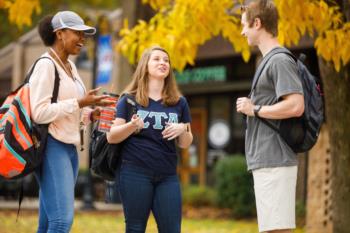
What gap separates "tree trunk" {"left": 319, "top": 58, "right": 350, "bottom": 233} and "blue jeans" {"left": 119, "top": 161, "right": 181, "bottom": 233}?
415cm

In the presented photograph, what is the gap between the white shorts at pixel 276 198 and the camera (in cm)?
491

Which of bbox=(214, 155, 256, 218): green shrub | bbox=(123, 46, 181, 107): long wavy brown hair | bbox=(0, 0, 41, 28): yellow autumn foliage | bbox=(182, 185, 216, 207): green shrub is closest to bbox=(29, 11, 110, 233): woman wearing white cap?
bbox=(123, 46, 181, 107): long wavy brown hair

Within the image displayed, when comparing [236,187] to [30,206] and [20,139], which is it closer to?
[30,206]

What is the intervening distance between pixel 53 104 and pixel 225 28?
4323 millimetres

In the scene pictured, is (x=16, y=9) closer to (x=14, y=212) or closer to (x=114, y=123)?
(x=114, y=123)

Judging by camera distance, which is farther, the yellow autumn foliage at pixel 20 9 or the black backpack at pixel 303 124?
the yellow autumn foliage at pixel 20 9

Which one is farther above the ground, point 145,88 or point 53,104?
point 145,88

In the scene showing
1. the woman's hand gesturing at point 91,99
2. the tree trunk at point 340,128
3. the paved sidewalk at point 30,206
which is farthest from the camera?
the paved sidewalk at point 30,206

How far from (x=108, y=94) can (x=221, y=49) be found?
1439cm

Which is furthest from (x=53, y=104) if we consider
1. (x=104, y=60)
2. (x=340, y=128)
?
(x=104, y=60)

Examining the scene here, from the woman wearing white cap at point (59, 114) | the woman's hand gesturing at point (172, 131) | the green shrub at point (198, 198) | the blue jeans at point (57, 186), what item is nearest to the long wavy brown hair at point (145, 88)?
the woman's hand gesturing at point (172, 131)

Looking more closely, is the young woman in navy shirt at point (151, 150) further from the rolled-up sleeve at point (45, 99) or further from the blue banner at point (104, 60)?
the blue banner at point (104, 60)

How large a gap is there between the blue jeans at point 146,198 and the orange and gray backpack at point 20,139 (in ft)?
2.36

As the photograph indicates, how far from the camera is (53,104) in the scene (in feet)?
17.8
